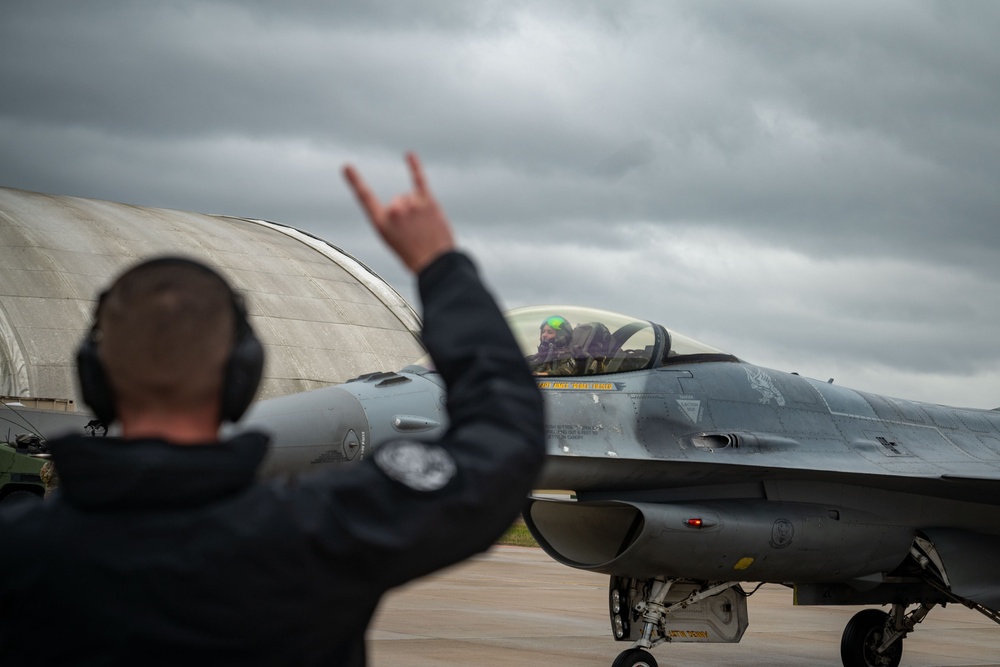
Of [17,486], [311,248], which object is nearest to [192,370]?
[17,486]

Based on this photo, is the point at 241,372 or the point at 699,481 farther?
the point at 699,481

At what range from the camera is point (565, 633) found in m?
11.9

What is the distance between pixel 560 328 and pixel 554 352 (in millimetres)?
186

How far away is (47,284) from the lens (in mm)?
35250

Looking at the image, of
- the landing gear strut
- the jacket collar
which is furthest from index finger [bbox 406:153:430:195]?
the landing gear strut

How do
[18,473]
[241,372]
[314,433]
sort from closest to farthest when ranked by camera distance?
[241,372] < [314,433] < [18,473]

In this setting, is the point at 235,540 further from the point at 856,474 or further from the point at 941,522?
the point at 941,522

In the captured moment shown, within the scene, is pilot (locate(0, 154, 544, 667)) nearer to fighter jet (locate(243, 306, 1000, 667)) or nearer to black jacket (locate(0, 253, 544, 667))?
black jacket (locate(0, 253, 544, 667))

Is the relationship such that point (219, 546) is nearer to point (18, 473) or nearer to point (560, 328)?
point (560, 328)

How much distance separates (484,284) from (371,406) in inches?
238

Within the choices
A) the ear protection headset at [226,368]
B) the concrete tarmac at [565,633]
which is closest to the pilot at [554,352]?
the concrete tarmac at [565,633]

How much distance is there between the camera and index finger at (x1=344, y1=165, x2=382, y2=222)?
172cm

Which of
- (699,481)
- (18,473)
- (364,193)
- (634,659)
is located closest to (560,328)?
(699,481)

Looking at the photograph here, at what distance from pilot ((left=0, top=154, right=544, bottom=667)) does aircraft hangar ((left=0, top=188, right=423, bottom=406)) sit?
98.4 ft
